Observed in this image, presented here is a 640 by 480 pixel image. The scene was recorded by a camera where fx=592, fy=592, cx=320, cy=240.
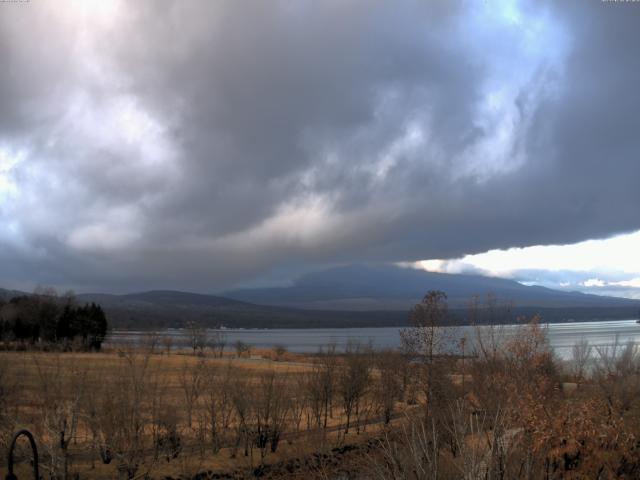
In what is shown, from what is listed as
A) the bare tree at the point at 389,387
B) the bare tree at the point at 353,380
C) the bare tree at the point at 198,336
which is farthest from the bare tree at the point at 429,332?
the bare tree at the point at 198,336

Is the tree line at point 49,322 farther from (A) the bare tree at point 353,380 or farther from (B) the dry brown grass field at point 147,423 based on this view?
(B) the dry brown grass field at point 147,423

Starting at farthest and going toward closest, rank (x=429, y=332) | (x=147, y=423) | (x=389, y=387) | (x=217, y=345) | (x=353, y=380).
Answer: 1. (x=217, y=345)
2. (x=389, y=387)
3. (x=353, y=380)
4. (x=429, y=332)
5. (x=147, y=423)

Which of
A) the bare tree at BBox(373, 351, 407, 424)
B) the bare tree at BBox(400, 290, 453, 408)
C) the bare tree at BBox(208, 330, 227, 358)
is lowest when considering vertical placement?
the bare tree at BBox(208, 330, 227, 358)

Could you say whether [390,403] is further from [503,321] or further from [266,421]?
[503,321]

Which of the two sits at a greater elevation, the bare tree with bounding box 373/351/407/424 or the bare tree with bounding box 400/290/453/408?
the bare tree with bounding box 400/290/453/408

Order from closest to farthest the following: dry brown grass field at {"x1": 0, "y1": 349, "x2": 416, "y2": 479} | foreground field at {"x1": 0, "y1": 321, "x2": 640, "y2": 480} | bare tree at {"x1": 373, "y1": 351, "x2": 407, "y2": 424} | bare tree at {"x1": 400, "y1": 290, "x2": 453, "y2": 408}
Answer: foreground field at {"x1": 0, "y1": 321, "x2": 640, "y2": 480}
dry brown grass field at {"x1": 0, "y1": 349, "x2": 416, "y2": 479}
bare tree at {"x1": 400, "y1": 290, "x2": 453, "y2": 408}
bare tree at {"x1": 373, "y1": 351, "x2": 407, "y2": 424}

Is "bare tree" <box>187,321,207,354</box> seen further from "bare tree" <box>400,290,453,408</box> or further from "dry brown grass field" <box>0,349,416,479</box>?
"bare tree" <box>400,290,453,408</box>

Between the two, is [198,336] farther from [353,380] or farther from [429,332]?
[429,332]

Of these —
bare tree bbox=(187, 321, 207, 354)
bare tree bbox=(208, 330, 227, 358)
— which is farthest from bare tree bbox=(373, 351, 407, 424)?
bare tree bbox=(187, 321, 207, 354)

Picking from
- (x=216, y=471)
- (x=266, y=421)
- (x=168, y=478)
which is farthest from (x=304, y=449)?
(x=168, y=478)

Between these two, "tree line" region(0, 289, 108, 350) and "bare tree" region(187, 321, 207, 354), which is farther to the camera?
"bare tree" region(187, 321, 207, 354)

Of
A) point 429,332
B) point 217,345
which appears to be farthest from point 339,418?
point 217,345

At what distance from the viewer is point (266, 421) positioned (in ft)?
107

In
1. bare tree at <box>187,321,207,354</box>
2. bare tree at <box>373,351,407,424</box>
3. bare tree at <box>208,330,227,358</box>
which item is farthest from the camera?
bare tree at <box>187,321,207,354</box>
